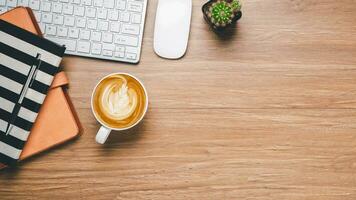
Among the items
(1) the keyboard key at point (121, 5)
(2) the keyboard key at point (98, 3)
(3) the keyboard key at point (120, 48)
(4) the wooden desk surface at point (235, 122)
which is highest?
(2) the keyboard key at point (98, 3)

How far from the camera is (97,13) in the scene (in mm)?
946

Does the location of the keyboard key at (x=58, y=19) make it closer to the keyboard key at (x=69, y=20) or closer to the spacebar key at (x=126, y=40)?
the keyboard key at (x=69, y=20)

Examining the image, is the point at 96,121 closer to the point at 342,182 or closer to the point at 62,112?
the point at 62,112

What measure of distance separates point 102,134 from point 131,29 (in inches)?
8.3

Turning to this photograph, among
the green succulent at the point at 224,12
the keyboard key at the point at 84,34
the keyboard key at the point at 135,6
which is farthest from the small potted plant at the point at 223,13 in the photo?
the keyboard key at the point at 84,34

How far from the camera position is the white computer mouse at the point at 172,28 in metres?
0.95

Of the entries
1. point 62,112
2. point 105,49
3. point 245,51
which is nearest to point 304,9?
point 245,51

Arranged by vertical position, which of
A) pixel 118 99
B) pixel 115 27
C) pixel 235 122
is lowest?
pixel 235 122

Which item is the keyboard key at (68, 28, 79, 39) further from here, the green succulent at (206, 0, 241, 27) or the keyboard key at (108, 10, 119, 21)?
the green succulent at (206, 0, 241, 27)

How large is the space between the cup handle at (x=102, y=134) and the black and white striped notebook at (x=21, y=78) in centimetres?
12

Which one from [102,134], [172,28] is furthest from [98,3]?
[102,134]

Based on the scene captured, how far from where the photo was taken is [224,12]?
91cm

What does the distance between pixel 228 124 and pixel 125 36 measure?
0.86ft

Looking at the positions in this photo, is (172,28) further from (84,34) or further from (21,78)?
(21,78)
